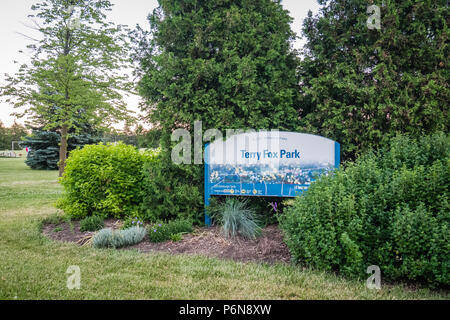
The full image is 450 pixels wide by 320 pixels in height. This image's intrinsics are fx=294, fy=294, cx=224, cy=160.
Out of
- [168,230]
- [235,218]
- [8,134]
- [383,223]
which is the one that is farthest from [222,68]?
[8,134]

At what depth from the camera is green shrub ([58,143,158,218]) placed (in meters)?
6.09

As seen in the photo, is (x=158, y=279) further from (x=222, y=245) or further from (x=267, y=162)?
(x=267, y=162)

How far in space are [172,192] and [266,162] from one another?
1.90 metres

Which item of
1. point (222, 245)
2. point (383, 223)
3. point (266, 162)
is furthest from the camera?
point (266, 162)

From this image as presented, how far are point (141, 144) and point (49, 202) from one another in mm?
4941

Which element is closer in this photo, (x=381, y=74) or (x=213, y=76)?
(x=381, y=74)

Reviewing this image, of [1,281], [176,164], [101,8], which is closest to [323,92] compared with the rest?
[176,164]

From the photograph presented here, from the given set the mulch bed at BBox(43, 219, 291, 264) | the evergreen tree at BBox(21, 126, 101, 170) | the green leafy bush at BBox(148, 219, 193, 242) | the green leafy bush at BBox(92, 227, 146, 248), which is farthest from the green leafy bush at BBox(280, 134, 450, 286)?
the evergreen tree at BBox(21, 126, 101, 170)

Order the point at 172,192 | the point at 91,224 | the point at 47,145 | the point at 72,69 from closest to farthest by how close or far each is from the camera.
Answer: the point at 91,224, the point at 172,192, the point at 72,69, the point at 47,145

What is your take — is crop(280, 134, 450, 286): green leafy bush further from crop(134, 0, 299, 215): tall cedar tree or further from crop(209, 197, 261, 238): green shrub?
crop(134, 0, 299, 215): tall cedar tree

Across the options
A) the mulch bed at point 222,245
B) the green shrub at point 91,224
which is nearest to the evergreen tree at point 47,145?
the green shrub at point 91,224

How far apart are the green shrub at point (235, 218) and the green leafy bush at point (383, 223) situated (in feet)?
3.90

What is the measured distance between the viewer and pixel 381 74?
17.2 ft
